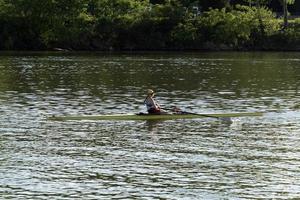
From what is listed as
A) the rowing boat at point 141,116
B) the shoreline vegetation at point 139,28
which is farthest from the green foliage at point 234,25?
the rowing boat at point 141,116

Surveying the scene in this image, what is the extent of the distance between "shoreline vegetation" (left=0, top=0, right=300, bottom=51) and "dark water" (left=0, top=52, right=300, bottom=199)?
65.8 m

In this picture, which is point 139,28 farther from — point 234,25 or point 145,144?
point 145,144

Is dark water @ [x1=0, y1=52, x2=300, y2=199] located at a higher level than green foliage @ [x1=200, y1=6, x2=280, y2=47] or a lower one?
lower

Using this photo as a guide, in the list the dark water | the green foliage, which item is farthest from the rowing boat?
the green foliage

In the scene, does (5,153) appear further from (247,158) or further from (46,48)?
(46,48)

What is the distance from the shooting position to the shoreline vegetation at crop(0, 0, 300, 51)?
130000mm

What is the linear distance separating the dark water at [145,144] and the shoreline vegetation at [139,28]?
Result: 6580cm

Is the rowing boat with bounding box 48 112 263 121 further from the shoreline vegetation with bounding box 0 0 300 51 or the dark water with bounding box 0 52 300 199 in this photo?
the shoreline vegetation with bounding box 0 0 300 51

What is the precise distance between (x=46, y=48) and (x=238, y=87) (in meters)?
73.0

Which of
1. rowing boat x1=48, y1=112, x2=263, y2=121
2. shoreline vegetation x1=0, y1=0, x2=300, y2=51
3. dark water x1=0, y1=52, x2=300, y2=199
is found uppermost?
shoreline vegetation x1=0, y1=0, x2=300, y2=51

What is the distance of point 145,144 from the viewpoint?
33219 millimetres

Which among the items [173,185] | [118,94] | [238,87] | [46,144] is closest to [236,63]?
[238,87]

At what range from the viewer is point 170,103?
50531 mm

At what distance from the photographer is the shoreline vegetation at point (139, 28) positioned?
130000 millimetres
